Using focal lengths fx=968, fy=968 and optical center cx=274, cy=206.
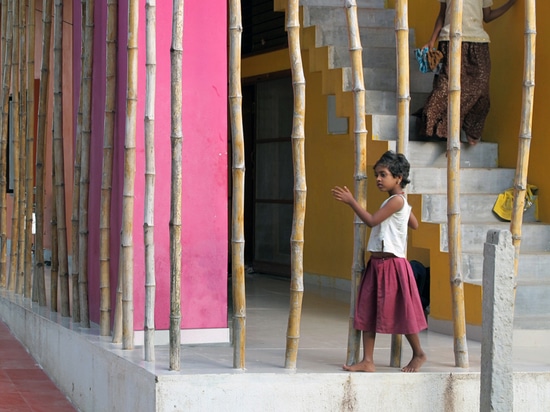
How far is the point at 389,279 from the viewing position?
16.2 ft

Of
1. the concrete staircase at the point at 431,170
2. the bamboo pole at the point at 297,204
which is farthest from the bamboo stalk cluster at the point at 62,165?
the concrete staircase at the point at 431,170

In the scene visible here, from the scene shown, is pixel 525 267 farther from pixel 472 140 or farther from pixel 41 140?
pixel 41 140

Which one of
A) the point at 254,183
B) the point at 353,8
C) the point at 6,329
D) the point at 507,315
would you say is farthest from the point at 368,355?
the point at 254,183

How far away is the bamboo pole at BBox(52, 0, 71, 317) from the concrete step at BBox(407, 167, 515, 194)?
2.48 meters

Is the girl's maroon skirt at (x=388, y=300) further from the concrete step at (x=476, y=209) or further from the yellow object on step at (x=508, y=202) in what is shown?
the yellow object on step at (x=508, y=202)

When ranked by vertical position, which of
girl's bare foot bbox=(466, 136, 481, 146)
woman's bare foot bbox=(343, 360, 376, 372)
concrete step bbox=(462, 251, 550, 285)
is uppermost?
girl's bare foot bbox=(466, 136, 481, 146)

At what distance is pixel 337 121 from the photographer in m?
9.39

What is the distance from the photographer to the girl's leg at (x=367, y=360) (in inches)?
191

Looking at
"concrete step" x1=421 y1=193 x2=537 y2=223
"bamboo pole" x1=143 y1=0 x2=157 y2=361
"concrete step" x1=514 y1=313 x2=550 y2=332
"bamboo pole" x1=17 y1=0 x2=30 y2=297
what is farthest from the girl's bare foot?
"bamboo pole" x1=17 y1=0 x2=30 y2=297

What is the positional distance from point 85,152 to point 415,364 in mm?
2535

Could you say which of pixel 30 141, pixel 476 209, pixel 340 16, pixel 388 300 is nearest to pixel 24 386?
pixel 30 141

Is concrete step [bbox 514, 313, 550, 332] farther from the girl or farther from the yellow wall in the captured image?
the girl

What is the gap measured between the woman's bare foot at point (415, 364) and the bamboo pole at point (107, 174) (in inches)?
72.0

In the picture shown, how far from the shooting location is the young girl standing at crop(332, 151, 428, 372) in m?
4.89
